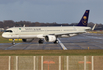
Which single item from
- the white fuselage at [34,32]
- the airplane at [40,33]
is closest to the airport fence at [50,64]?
the airplane at [40,33]

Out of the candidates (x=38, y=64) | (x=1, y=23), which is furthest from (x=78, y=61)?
(x=1, y=23)

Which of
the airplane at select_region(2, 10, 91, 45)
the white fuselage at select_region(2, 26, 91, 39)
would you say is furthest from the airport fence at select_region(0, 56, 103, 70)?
the white fuselage at select_region(2, 26, 91, 39)

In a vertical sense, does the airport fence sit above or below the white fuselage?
above

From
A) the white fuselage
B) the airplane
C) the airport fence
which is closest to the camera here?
the airport fence

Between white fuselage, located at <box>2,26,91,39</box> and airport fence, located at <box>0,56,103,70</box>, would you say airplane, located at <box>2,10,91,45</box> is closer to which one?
white fuselage, located at <box>2,26,91,39</box>

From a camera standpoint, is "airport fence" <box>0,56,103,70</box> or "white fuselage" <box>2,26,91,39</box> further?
"white fuselage" <box>2,26,91,39</box>

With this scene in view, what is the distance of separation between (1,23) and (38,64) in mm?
147379

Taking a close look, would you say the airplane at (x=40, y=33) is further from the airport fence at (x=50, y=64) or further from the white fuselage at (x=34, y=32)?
the airport fence at (x=50, y=64)

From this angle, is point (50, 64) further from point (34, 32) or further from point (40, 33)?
point (40, 33)

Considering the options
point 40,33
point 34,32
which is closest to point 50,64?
point 34,32

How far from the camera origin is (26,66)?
16781mm

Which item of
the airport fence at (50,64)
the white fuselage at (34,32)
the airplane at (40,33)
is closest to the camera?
the airport fence at (50,64)

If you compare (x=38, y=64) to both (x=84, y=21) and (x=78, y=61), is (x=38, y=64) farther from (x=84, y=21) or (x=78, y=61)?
(x=84, y=21)

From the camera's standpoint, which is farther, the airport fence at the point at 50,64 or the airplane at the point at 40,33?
the airplane at the point at 40,33
